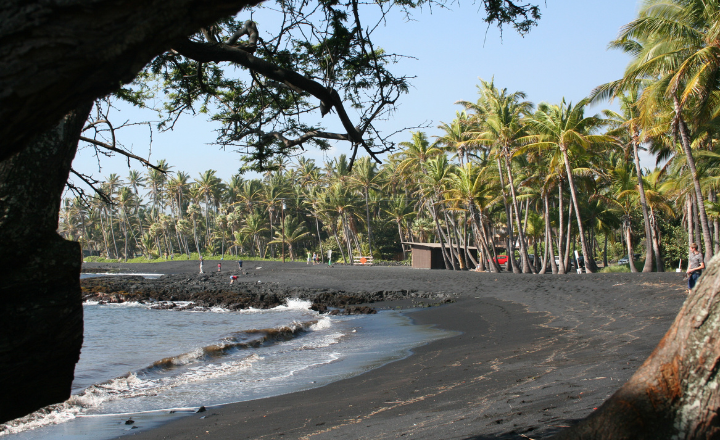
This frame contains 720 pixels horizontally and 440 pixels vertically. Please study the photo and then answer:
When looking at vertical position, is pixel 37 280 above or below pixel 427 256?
above

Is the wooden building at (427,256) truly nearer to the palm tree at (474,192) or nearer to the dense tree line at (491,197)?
the dense tree line at (491,197)

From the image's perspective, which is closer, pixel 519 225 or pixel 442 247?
pixel 519 225

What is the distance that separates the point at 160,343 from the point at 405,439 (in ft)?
35.4

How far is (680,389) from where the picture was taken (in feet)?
5.63

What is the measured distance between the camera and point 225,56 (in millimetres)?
3451

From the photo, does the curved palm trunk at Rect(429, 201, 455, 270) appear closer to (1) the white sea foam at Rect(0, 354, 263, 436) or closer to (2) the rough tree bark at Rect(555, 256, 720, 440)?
(1) the white sea foam at Rect(0, 354, 263, 436)

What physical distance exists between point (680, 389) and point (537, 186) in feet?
109

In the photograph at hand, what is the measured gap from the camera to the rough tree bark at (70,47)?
1.23 meters

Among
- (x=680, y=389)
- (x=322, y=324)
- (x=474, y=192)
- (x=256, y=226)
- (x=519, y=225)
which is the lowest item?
(x=322, y=324)

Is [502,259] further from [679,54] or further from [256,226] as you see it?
[679,54]

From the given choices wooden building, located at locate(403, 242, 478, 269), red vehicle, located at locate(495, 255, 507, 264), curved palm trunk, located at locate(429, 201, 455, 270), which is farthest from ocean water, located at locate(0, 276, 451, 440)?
red vehicle, located at locate(495, 255, 507, 264)

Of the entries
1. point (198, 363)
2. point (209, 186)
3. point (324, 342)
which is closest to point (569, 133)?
point (324, 342)

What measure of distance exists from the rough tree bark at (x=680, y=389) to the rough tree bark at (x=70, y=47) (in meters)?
1.85

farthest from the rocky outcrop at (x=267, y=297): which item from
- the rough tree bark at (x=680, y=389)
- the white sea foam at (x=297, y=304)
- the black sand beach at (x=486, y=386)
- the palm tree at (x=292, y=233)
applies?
the palm tree at (x=292, y=233)
